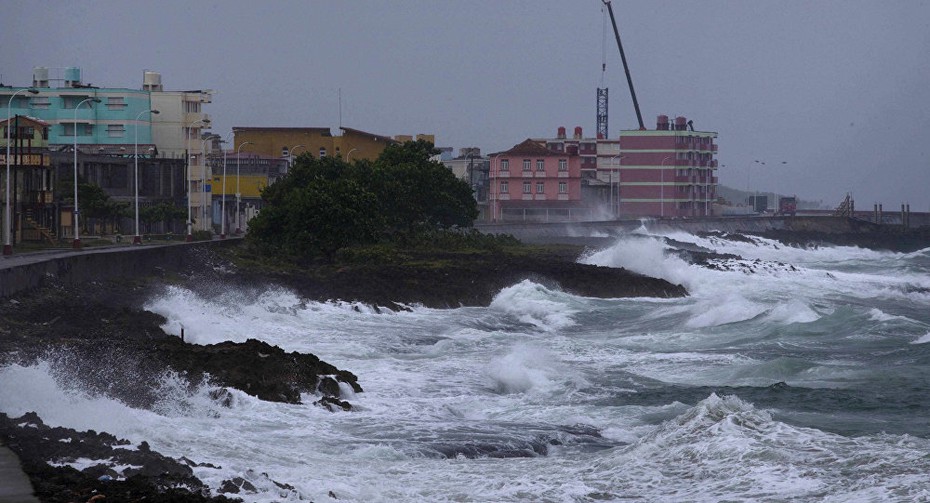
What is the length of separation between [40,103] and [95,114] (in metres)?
3.40

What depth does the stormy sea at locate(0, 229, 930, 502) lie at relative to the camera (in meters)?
17.5

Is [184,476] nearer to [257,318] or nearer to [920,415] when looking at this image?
[920,415]

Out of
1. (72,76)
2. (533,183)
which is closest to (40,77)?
(72,76)

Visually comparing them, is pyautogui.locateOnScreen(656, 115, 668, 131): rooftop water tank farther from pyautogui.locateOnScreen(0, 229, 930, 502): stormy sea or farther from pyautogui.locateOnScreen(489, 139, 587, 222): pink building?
pyautogui.locateOnScreen(0, 229, 930, 502): stormy sea

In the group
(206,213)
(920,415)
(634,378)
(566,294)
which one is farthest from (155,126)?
(920,415)

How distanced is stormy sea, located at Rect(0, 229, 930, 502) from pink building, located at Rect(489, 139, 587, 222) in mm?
72125

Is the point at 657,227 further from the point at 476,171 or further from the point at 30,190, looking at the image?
the point at 30,190

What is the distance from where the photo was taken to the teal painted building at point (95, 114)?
8375cm

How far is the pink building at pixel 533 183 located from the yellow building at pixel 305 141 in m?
11.4

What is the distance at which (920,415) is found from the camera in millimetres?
23734

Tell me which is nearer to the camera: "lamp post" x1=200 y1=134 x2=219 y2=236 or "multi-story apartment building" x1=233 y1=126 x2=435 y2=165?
"lamp post" x1=200 y1=134 x2=219 y2=236

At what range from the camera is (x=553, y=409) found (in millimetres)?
23844

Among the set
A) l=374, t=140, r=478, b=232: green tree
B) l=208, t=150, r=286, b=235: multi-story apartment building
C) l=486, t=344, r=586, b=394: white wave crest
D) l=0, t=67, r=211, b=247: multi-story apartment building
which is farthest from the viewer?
l=208, t=150, r=286, b=235: multi-story apartment building

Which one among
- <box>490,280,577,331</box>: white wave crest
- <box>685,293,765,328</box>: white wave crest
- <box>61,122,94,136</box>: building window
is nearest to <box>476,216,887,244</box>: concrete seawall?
<box>61,122,94,136</box>: building window
